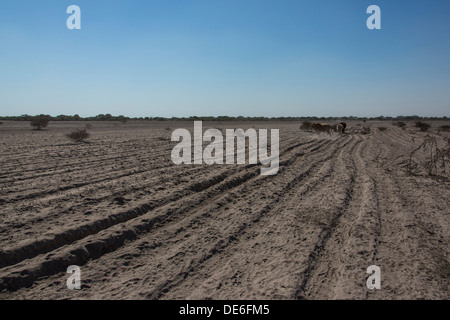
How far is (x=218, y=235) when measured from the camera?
447 cm

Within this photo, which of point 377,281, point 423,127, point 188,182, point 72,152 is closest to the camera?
point 377,281

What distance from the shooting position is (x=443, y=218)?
204 inches

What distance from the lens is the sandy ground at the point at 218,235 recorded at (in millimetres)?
3209

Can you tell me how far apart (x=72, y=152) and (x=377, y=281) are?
1102 centimetres

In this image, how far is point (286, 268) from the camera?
11.6 ft

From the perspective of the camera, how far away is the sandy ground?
10.5ft
